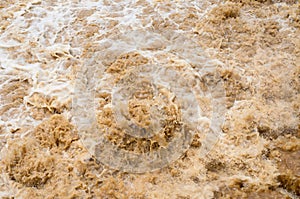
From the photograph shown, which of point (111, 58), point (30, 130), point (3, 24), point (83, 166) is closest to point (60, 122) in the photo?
point (30, 130)

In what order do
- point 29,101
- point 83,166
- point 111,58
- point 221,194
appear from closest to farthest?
point 221,194 → point 83,166 → point 29,101 → point 111,58

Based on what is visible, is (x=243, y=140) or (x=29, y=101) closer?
(x=243, y=140)

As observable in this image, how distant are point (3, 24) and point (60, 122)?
2.81m

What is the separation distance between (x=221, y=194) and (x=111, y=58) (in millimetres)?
2916

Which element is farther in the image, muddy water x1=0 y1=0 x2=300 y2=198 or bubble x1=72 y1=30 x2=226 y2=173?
bubble x1=72 y1=30 x2=226 y2=173

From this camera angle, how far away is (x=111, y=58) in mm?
5969

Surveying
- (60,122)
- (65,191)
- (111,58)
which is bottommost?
(65,191)

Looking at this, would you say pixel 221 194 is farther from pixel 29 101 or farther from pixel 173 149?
pixel 29 101

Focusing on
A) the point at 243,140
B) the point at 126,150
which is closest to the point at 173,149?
the point at 126,150

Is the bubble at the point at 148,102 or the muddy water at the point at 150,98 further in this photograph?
the bubble at the point at 148,102

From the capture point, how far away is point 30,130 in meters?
4.95

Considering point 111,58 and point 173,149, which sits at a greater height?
point 111,58

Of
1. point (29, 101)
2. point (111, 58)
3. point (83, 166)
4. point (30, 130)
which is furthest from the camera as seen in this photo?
point (111, 58)

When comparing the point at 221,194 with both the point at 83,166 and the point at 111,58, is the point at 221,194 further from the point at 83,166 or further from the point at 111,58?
the point at 111,58
